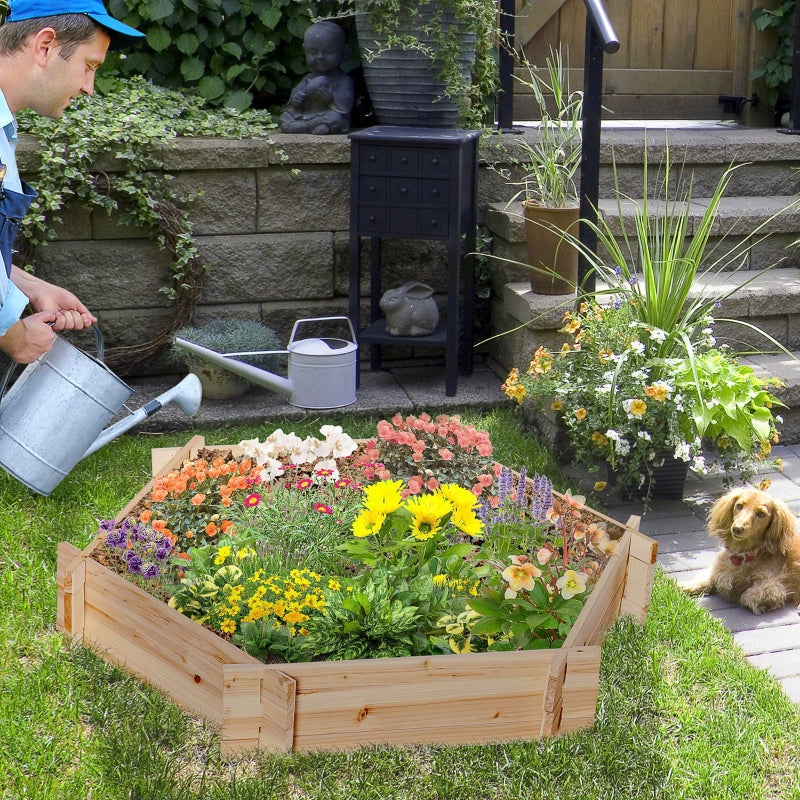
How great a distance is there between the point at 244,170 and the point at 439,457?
71.0 inches

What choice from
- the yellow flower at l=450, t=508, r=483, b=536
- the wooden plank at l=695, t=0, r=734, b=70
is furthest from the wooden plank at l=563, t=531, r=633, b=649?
the wooden plank at l=695, t=0, r=734, b=70

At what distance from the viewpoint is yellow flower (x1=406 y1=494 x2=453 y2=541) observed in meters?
2.28

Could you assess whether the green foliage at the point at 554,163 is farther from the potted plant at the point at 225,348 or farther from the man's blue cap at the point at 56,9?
the man's blue cap at the point at 56,9

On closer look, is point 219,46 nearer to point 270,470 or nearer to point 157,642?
point 270,470

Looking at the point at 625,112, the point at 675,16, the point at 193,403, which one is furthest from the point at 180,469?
the point at 675,16

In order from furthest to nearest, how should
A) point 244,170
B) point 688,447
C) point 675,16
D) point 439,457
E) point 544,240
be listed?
point 675,16 < point 244,170 < point 544,240 < point 688,447 < point 439,457

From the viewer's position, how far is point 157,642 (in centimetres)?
225

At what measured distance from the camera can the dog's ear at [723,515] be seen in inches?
108

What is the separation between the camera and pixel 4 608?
2.62m

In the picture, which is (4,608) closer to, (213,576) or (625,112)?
(213,576)

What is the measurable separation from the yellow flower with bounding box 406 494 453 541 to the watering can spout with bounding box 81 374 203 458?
98 centimetres

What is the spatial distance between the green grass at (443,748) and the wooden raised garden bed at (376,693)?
0.20ft

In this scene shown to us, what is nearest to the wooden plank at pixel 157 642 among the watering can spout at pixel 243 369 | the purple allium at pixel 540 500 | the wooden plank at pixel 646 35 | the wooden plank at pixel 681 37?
the purple allium at pixel 540 500

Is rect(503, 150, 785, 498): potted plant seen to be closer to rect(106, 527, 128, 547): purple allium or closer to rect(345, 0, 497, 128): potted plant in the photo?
rect(345, 0, 497, 128): potted plant
